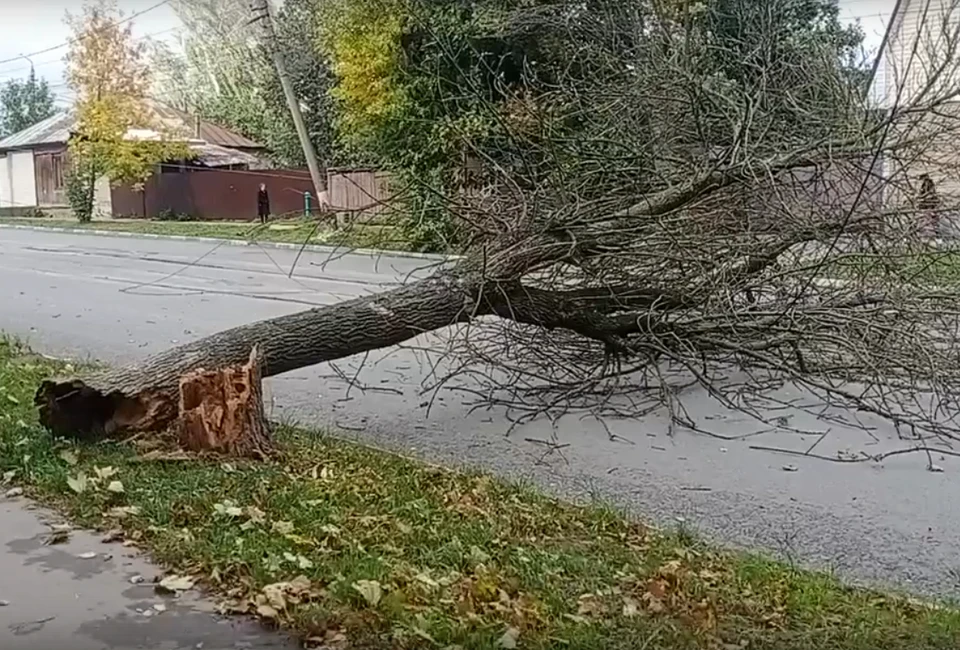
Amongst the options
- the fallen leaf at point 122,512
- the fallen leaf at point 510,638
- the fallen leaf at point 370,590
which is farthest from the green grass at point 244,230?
the fallen leaf at point 510,638

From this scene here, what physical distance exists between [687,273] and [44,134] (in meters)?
32.1

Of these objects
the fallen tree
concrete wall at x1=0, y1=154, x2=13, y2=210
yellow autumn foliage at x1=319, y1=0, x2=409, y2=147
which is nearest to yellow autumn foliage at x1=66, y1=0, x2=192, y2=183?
yellow autumn foliage at x1=319, y1=0, x2=409, y2=147

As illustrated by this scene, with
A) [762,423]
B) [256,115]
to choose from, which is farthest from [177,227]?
[762,423]

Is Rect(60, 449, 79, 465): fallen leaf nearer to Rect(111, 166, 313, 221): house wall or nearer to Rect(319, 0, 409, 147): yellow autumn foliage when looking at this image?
Rect(319, 0, 409, 147): yellow autumn foliage

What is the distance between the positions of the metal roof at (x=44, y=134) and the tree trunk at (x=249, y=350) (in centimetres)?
3001

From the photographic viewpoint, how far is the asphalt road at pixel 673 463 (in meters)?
4.01

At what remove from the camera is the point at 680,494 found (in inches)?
182

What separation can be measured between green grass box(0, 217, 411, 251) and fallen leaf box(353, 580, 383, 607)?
12.0 ft

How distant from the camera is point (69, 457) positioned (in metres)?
4.58

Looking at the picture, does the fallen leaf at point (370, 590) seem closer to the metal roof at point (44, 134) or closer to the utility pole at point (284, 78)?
the utility pole at point (284, 78)

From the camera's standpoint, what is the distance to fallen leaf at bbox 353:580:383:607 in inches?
118

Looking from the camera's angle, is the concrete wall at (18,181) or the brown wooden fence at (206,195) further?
the concrete wall at (18,181)

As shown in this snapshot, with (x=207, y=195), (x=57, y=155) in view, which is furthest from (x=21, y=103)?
(x=57, y=155)

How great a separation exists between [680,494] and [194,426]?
223cm
